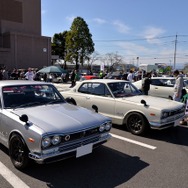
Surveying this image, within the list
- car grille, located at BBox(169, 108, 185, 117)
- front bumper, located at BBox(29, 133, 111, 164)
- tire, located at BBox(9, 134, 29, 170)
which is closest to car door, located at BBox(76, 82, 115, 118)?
car grille, located at BBox(169, 108, 185, 117)

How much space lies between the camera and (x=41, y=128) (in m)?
3.46

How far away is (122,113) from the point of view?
614 cm

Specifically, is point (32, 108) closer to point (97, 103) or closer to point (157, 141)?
point (97, 103)

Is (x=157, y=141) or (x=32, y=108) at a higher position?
(x=32, y=108)

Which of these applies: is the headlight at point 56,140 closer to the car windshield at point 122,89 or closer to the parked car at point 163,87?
the car windshield at point 122,89

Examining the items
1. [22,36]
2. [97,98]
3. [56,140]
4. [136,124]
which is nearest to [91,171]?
[56,140]

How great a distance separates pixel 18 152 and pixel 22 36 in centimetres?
3616

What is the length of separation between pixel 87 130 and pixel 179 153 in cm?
225

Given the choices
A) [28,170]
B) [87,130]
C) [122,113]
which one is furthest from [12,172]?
[122,113]

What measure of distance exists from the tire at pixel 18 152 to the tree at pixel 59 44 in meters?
52.5

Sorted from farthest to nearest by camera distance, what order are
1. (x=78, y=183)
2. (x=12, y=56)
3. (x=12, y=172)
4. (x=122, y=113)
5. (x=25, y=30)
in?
1. (x=25, y=30)
2. (x=12, y=56)
3. (x=122, y=113)
4. (x=12, y=172)
5. (x=78, y=183)

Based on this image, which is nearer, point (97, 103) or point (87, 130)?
point (87, 130)

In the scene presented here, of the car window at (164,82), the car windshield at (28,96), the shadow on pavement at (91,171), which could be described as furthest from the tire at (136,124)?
the car window at (164,82)

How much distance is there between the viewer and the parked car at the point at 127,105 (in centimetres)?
560
